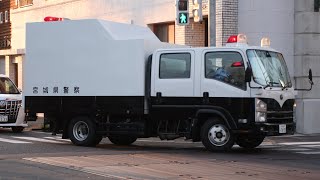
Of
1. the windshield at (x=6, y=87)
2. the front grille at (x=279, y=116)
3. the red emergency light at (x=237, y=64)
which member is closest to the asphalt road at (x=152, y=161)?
the front grille at (x=279, y=116)

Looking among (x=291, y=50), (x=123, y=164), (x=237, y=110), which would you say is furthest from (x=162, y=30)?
(x=123, y=164)

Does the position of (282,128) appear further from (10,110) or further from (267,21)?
(10,110)

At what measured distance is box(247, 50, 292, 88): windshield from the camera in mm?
13695

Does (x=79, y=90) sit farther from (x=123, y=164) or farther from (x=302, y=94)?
(x=302, y=94)

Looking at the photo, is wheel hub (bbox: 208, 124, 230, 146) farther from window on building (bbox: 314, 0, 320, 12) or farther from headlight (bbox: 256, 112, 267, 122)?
window on building (bbox: 314, 0, 320, 12)

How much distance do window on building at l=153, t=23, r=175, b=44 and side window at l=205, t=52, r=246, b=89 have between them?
9546mm

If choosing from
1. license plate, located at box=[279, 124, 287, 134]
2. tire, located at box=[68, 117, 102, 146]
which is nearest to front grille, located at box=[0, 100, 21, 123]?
tire, located at box=[68, 117, 102, 146]

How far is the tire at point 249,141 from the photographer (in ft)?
48.9

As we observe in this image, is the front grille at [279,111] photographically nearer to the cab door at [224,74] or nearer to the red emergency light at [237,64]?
the cab door at [224,74]

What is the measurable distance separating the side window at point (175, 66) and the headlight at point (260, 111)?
180 cm

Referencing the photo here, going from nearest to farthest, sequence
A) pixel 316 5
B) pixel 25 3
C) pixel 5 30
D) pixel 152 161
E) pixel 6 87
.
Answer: pixel 152 161
pixel 6 87
pixel 316 5
pixel 25 3
pixel 5 30

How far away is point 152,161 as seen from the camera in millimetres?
12141

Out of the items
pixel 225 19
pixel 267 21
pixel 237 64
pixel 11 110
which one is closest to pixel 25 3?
pixel 11 110

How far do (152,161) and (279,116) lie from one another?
3.52 metres
